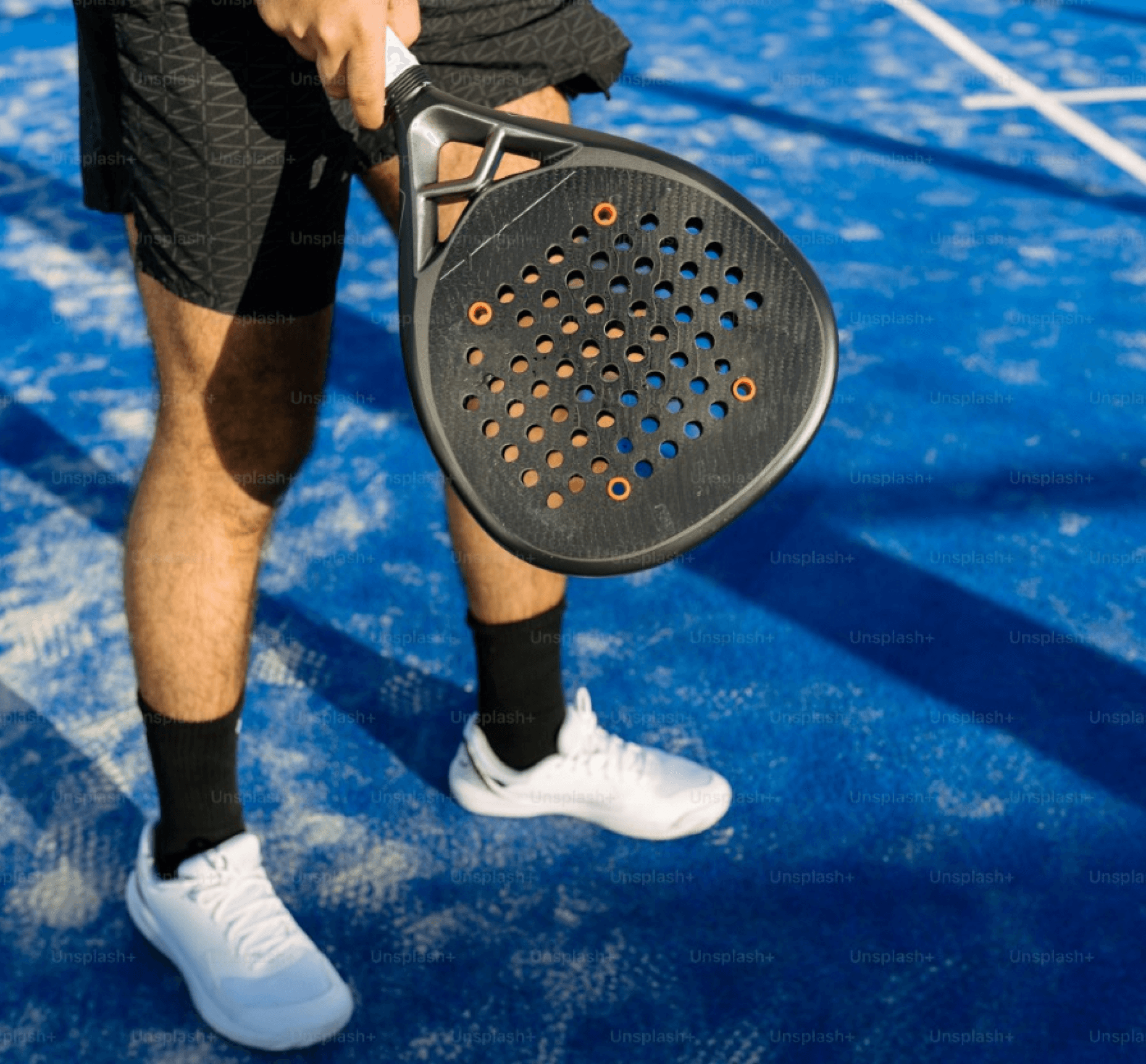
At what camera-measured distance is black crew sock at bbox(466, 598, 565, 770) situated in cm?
136

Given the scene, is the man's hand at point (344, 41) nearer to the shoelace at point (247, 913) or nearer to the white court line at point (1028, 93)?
the shoelace at point (247, 913)

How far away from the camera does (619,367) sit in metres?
0.93

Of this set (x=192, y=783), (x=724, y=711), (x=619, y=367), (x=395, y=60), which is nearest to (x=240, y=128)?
(x=395, y=60)

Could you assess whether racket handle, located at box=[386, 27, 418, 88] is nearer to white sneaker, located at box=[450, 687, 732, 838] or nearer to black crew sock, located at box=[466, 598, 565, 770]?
black crew sock, located at box=[466, 598, 565, 770]

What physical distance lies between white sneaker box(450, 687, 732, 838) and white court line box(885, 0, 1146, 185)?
88.7 inches

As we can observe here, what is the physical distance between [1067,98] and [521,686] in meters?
2.78

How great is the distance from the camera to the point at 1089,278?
2.49 meters

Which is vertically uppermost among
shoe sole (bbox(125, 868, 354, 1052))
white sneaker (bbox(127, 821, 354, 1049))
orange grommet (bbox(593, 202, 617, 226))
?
orange grommet (bbox(593, 202, 617, 226))

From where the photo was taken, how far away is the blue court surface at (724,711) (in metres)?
1.24

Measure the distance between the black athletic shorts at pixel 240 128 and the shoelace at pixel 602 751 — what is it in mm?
610

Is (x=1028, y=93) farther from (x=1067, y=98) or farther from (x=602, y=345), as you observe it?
(x=602, y=345)

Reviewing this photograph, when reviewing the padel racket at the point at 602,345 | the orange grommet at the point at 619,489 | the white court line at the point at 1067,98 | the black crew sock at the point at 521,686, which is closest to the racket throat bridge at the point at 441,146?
the padel racket at the point at 602,345

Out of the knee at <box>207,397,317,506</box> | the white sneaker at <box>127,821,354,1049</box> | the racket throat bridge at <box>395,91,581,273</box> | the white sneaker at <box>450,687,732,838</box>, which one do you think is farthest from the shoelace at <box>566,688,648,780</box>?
the racket throat bridge at <box>395,91,581,273</box>

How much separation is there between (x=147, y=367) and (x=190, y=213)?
1.38 meters
